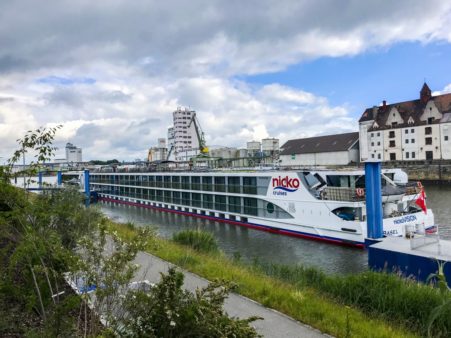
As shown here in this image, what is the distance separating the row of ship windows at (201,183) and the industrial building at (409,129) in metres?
31.6

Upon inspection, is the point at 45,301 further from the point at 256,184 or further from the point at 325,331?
the point at 256,184

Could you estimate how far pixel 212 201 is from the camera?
33812mm

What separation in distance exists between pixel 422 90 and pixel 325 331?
2697 inches

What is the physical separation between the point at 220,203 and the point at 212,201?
1379 millimetres

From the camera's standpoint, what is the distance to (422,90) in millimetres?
64000

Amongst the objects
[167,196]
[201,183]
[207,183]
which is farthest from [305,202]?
[167,196]

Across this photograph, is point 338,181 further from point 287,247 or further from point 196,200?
point 196,200

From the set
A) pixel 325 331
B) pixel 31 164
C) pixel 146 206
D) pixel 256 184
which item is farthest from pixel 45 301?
pixel 146 206

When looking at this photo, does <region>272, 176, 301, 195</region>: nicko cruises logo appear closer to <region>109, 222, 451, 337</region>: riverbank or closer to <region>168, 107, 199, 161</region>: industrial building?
<region>109, 222, 451, 337</region>: riverbank

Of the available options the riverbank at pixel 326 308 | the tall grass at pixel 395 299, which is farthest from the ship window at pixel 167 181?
the tall grass at pixel 395 299

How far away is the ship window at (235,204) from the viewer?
30013mm

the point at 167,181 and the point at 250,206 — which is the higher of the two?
the point at 167,181

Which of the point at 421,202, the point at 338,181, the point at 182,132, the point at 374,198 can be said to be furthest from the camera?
the point at 182,132

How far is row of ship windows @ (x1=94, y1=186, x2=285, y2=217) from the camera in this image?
27.4 metres
